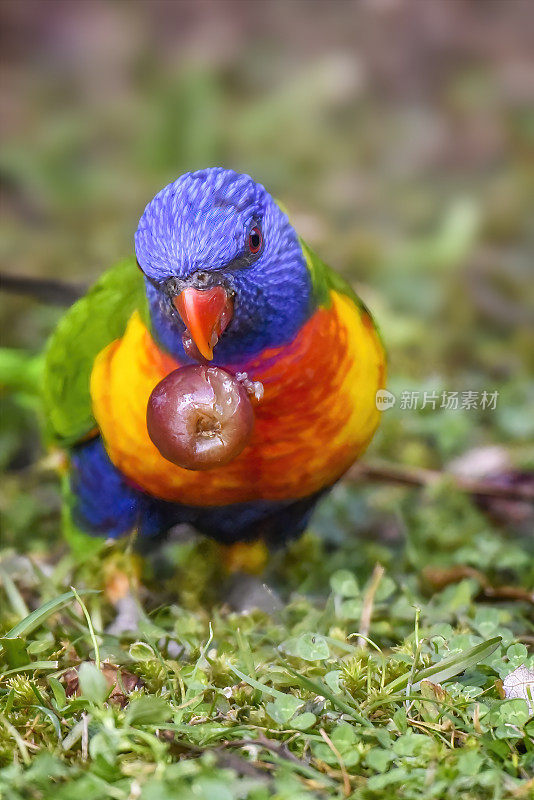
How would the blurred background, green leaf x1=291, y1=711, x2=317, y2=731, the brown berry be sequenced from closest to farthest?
green leaf x1=291, y1=711, x2=317, y2=731 < the brown berry < the blurred background

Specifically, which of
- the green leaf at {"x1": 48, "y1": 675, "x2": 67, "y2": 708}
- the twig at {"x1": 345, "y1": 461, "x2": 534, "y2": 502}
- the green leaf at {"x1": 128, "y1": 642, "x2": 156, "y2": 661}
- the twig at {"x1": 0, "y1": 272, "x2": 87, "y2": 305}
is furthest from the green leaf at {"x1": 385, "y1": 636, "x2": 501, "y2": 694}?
the twig at {"x1": 0, "y1": 272, "x2": 87, "y2": 305}

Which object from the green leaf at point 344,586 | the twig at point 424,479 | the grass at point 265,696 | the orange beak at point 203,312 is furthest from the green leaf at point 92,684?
the twig at point 424,479

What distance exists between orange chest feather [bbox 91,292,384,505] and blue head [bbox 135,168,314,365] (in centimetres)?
6

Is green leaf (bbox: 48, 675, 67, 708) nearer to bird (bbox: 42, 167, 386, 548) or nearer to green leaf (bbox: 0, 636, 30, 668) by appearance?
green leaf (bbox: 0, 636, 30, 668)

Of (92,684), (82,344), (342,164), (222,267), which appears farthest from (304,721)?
(342,164)

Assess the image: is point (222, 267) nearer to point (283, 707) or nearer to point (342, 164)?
point (283, 707)

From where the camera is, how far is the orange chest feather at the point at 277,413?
200 centimetres

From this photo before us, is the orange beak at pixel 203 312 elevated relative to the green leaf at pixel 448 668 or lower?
elevated

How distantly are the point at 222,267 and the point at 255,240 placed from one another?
135 millimetres

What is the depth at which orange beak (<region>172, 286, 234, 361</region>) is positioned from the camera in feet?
5.74

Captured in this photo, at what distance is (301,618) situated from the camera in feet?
7.52

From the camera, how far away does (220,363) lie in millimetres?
1943

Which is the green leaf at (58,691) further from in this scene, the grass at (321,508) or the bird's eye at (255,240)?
the bird's eye at (255,240)

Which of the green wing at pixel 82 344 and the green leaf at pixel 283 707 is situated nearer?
the green leaf at pixel 283 707
